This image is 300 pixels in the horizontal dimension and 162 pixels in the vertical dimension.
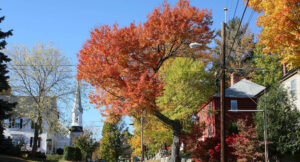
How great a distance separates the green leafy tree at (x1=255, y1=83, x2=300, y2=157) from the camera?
26094mm

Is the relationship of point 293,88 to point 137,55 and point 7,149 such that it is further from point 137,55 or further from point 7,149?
point 7,149

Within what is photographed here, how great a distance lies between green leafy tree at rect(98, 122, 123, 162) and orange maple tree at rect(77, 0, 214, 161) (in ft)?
101

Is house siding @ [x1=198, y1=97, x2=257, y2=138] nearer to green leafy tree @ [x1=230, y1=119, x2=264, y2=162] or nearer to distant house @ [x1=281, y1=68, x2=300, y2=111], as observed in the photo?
distant house @ [x1=281, y1=68, x2=300, y2=111]

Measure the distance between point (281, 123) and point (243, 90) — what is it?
1166 cm

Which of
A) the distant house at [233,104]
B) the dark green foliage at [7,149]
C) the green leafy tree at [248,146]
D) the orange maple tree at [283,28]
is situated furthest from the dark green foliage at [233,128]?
the dark green foliage at [7,149]

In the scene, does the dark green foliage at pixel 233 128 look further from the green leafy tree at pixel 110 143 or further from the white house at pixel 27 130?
the green leafy tree at pixel 110 143

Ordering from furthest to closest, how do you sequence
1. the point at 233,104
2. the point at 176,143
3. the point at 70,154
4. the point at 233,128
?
the point at 70,154 < the point at 233,104 < the point at 233,128 < the point at 176,143

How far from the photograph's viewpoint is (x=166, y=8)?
27188 millimetres

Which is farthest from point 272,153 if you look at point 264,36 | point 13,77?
point 13,77

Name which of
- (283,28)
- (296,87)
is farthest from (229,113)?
(283,28)

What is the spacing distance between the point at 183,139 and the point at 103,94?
1065 centimetres

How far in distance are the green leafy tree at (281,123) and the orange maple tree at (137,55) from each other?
7229 mm

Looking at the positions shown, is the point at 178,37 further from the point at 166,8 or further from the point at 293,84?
the point at 293,84

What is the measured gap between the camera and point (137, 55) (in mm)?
26406
